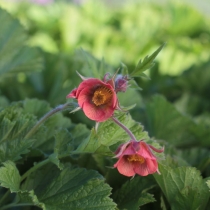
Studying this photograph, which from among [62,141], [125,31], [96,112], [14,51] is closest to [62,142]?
[62,141]

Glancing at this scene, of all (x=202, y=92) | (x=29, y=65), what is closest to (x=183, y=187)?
(x=29, y=65)

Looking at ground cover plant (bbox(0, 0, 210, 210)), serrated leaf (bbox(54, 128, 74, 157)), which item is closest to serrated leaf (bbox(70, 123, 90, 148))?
ground cover plant (bbox(0, 0, 210, 210))

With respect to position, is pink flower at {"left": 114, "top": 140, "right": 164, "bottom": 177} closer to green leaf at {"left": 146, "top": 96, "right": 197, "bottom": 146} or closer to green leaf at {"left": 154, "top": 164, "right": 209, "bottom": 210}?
green leaf at {"left": 154, "top": 164, "right": 209, "bottom": 210}

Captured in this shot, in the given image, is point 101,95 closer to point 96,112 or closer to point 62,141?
point 96,112

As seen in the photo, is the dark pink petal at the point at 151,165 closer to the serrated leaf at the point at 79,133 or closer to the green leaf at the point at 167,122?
the serrated leaf at the point at 79,133

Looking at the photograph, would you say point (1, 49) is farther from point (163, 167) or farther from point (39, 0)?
point (39, 0)

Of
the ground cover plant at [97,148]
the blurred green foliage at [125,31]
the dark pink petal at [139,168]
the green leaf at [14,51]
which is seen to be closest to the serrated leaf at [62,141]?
the ground cover plant at [97,148]
